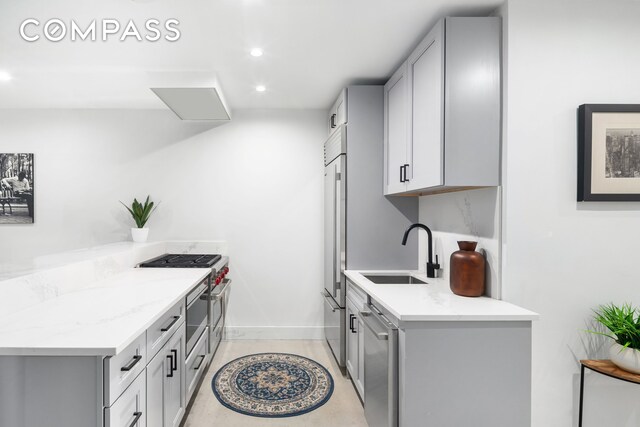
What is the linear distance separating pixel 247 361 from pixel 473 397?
2067mm

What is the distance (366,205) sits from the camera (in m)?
2.78

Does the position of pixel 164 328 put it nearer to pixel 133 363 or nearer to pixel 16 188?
pixel 133 363

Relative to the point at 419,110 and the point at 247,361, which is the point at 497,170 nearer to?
the point at 419,110

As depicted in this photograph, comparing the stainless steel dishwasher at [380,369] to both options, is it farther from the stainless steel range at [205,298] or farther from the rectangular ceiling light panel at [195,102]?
the rectangular ceiling light panel at [195,102]

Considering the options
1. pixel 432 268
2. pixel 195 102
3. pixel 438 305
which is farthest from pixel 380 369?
pixel 195 102

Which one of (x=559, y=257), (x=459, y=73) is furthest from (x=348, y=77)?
(x=559, y=257)

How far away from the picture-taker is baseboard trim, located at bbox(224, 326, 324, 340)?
142 inches

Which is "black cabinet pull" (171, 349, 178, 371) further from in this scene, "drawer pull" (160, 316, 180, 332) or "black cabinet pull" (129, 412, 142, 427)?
"black cabinet pull" (129, 412, 142, 427)

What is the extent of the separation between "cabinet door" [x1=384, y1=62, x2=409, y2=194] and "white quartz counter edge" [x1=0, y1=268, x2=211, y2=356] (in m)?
1.60

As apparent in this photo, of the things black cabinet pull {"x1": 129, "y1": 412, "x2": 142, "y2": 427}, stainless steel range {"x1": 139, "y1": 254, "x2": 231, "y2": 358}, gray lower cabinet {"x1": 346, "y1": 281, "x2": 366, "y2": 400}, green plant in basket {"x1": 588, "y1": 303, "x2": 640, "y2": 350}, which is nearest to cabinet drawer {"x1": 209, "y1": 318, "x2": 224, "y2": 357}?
stainless steel range {"x1": 139, "y1": 254, "x2": 231, "y2": 358}

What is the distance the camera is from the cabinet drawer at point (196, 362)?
2196mm

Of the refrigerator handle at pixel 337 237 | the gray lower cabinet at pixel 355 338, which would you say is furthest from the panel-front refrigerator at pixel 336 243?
the gray lower cabinet at pixel 355 338

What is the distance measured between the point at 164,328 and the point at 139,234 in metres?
1.98

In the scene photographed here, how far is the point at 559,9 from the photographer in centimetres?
178
